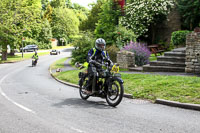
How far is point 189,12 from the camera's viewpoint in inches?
1082

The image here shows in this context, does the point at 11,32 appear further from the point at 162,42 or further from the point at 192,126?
the point at 192,126

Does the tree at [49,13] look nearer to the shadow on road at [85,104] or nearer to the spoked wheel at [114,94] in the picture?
the shadow on road at [85,104]

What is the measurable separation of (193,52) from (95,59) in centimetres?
671

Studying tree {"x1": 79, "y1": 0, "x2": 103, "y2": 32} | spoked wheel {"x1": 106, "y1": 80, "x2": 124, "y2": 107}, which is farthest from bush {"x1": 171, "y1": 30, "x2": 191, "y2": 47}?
tree {"x1": 79, "y1": 0, "x2": 103, "y2": 32}

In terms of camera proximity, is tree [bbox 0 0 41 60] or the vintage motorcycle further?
tree [bbox 0 0 41 60]

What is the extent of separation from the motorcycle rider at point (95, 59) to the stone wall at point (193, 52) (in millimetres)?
6438

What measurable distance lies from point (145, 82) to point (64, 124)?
5762 millimetres

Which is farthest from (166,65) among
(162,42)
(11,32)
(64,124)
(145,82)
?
(11,32)

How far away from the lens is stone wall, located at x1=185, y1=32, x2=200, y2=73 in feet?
42.0

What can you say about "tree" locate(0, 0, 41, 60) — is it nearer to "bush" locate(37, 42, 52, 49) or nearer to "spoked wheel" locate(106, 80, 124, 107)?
"bush" locate(37, 42, 52, 49)

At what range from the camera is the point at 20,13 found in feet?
131

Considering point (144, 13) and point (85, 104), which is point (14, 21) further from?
point (85, 104)

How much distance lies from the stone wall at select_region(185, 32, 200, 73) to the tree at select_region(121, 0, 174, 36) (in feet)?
53.0

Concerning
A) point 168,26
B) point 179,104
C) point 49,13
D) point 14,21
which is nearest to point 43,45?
point 49,13
